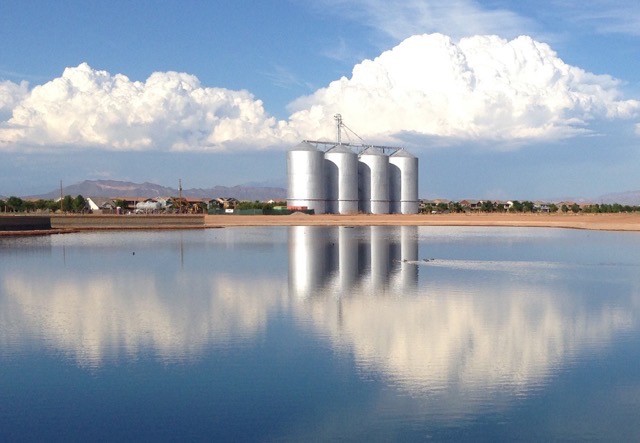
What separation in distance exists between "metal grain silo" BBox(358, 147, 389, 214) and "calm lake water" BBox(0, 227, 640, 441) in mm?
107753

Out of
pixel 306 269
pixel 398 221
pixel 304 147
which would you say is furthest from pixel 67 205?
pixel 306 269

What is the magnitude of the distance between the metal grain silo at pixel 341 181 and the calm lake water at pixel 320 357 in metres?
102

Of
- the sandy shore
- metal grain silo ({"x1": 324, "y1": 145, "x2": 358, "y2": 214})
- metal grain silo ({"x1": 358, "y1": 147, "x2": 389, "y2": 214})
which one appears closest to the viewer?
the sandy shore

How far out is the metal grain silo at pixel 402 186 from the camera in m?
148

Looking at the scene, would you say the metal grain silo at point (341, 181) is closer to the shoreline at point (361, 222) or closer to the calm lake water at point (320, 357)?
the shoreline at point (361, 222)

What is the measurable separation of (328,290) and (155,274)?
11553 millimetres

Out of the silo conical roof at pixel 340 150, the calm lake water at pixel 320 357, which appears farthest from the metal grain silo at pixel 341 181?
the calm lake water at pixel 320 357

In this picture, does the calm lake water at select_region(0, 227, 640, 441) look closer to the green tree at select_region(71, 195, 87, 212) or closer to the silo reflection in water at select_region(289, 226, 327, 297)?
the silo reflection in water at select_region(289, 226, 327, 297)

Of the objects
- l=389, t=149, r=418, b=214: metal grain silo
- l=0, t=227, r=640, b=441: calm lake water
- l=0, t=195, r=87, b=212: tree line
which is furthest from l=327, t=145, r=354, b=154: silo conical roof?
l=0, t=227, r=640, b=441: calm lake water

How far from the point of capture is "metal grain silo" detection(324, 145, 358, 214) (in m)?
136

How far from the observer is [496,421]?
12562 millimetres

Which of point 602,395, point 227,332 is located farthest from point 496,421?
point 227,332

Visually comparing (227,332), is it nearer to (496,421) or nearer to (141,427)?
(141,427)

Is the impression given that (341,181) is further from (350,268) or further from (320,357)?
(320,357)
